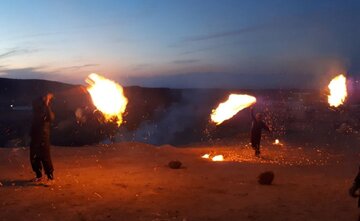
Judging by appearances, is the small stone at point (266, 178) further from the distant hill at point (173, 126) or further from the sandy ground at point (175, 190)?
the distant hill at point (173, 126)

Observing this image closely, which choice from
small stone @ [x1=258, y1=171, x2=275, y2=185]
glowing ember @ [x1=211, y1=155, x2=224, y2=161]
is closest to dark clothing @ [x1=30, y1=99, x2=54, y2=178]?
small stone @ [x1=258, y1=171, x2=275, y2=185]

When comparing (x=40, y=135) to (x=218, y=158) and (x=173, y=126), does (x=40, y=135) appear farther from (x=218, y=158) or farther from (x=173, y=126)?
(x=173, y=126)

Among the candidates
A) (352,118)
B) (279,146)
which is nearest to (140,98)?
(352,118)

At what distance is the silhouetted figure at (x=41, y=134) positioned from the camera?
1173 cm

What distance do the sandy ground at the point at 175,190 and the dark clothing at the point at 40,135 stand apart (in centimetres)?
60

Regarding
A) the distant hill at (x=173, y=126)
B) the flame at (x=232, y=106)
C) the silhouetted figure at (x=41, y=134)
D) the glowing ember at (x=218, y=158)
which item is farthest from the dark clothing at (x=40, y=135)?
the distant hill at (x=173, y=126)

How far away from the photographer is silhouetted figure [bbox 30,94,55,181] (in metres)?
11.7

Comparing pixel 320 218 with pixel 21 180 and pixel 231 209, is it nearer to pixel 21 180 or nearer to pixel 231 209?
pixel 231 209

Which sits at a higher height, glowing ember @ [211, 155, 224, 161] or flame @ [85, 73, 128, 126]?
flame @ [85, 73, 128, 126]

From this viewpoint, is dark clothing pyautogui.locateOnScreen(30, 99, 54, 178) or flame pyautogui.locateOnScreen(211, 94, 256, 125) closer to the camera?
dark clothing pyautogui.locateOnScreen(30, 99, 54, 178)

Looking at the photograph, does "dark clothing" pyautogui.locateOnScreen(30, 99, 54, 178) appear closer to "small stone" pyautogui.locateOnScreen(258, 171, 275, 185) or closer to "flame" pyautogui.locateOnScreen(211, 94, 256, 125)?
"small stone" pyautogui.locateOnScreen(258, 171, 275, 185)

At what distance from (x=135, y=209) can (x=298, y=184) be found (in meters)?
4.82

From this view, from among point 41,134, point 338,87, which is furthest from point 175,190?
point 338,87

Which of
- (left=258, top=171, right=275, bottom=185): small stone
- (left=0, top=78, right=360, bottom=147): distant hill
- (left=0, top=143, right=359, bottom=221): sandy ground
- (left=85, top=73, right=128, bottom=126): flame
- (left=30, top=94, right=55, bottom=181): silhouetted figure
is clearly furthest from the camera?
(left=0, top=78, right=360, bottom=147): distant hill
